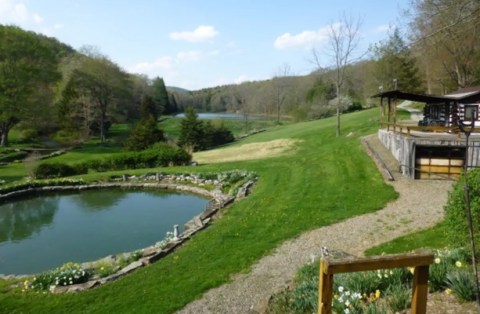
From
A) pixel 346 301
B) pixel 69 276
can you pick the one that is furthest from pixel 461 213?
pixel 69 276

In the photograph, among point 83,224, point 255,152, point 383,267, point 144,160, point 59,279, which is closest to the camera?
point 383,267

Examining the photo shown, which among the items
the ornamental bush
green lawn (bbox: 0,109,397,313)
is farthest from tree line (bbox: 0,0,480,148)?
the ornamental bush

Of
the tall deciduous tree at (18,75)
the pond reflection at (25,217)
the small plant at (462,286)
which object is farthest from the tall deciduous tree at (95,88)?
the small plant at (462,286)

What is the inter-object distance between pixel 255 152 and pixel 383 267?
86.9ft

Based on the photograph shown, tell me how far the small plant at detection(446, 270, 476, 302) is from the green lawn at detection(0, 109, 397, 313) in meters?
4.63

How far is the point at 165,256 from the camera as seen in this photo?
33.8ft

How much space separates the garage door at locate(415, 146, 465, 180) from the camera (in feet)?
48.6

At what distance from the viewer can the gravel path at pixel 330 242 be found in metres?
7.20

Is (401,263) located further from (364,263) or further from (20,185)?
(20,185)

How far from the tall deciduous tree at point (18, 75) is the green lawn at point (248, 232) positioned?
2775cm

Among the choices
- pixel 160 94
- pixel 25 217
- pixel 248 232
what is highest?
pixel 160 94

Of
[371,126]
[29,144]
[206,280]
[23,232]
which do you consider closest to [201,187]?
[23,232]

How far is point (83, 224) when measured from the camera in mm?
15609

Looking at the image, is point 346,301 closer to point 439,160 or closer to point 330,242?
point 330,242
